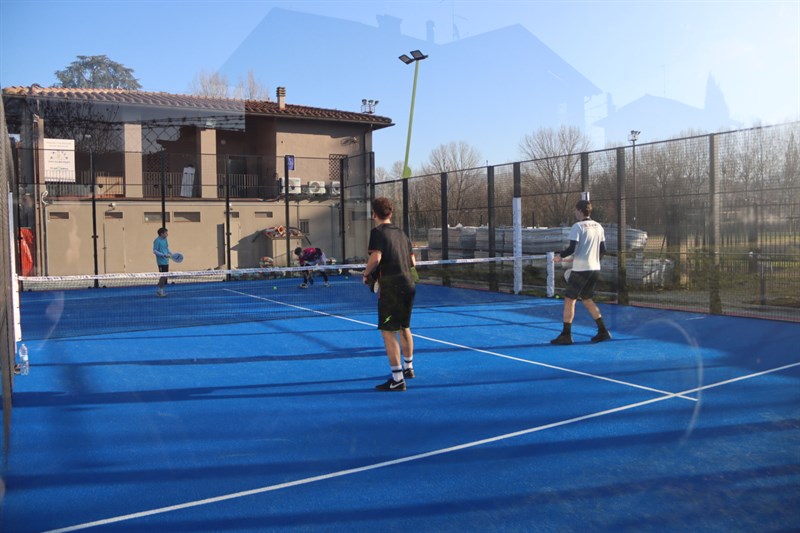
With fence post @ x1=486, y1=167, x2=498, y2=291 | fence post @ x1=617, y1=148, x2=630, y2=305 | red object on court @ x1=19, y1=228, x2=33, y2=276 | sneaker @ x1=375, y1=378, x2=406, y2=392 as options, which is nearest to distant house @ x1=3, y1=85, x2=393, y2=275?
red object on court @ x1=19, y1=228, x2=33, y2=276

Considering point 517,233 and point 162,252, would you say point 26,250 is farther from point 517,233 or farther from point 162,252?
point 517,233

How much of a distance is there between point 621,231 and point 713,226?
2045 mm

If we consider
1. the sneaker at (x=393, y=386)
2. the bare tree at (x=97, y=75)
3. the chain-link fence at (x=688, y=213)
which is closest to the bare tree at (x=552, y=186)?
the chain-link fence at (x=688, y=213)

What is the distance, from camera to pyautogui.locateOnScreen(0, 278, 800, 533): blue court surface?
3.81 m

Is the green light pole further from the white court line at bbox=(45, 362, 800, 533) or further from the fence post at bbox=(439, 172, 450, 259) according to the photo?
the white court line at bbox=(45, 362, 800, 533)

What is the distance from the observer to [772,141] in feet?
36.6

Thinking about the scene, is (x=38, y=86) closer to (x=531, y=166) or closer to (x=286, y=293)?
(x=286, y=293)

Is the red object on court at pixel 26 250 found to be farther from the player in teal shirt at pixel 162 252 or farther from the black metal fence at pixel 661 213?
the player in teal shirt at pixel 162 252

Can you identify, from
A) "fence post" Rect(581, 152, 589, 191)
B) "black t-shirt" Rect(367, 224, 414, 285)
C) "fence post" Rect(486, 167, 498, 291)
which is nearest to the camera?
"black t-shirt" Rect(367, 224, 414, 285)

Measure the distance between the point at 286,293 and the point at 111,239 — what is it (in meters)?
8.88

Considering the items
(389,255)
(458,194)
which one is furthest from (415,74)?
Answer: (389,255)

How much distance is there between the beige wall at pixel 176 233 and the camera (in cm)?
2212

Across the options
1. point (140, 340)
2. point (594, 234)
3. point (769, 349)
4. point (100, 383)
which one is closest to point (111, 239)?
point (140, 340)

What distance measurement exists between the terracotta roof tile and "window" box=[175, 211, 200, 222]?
261 inches
